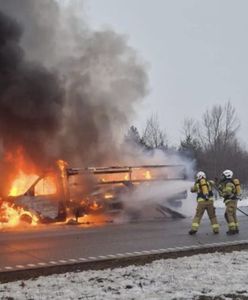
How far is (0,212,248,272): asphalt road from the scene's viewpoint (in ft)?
28.4

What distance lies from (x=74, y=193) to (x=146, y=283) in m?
8.95

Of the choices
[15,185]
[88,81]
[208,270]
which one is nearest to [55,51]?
[88,81]

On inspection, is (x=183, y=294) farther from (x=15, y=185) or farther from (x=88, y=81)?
(x=88, y=81)

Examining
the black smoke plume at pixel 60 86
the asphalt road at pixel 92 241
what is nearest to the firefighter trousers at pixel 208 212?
the asphalt road at pixel 92 241

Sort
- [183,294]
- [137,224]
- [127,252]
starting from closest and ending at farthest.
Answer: [183,294] → [127,252] → [137,224]

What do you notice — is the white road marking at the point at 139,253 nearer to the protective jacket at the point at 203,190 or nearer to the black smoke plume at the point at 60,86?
the protective jacket at the point at 203,190

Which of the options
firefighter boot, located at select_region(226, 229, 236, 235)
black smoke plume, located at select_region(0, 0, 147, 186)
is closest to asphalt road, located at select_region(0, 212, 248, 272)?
firefighter boot, located at select_region(226, 229, 236, 235)

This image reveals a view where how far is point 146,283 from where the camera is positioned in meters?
6.33

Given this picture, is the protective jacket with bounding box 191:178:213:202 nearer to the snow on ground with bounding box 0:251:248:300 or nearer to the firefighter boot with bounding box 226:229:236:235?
the firefighter boot with bounding box 226:229:236:235

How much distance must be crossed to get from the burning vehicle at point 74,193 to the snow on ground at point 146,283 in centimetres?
763

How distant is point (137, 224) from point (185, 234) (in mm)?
2633

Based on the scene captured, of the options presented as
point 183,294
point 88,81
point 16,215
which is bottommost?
point 183,294

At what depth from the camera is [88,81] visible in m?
19.9

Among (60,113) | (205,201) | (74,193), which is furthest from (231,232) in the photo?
(60,113)
